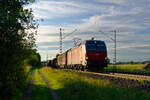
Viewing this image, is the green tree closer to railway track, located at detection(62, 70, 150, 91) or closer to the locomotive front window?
railway track, located at detection(62, 70, 150, 91)

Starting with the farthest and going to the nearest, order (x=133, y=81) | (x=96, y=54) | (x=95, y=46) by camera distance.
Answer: (x=95, y=46) → (x=96, y=54) → (x=133, y=81)

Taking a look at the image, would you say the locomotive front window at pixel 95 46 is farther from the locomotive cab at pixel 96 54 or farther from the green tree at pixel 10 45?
the green tree at pixel 10 45

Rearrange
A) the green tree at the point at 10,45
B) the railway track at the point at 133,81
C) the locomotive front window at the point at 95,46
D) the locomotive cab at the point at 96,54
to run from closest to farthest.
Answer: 1. the green tree at the point at 10,45
2. the railway track at the point at 133,81
3. the locomotive cab at the point at 96,54
4. the locomotive front window at the point at 95,46

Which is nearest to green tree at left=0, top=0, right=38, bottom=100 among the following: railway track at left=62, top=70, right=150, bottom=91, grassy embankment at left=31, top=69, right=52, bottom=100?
grassy embankment at left=31, top=69, right=52, bottom=100

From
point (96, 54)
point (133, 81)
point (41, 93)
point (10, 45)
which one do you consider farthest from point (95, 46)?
point (10, 45)

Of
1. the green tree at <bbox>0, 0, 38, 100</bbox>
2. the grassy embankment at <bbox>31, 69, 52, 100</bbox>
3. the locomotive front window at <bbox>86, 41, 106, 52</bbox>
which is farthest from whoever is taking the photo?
the locomotive front window at <bbox>86, 41, 106, 52</bbox>

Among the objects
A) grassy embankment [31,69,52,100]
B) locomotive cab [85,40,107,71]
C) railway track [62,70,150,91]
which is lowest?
grassy embankment [31,69,52,100]

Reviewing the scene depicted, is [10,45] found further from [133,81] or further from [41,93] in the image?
[133,81]

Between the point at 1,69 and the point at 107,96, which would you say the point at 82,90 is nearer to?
the point at 107,96

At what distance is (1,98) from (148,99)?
539 cm

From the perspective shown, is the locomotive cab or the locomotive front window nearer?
the locomotive cab

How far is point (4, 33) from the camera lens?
11.7 metres

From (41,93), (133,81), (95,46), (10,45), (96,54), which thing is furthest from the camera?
(95,46)

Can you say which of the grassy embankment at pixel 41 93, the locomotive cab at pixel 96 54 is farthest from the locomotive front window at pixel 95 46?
the grassy embankment at pixel 41 93
